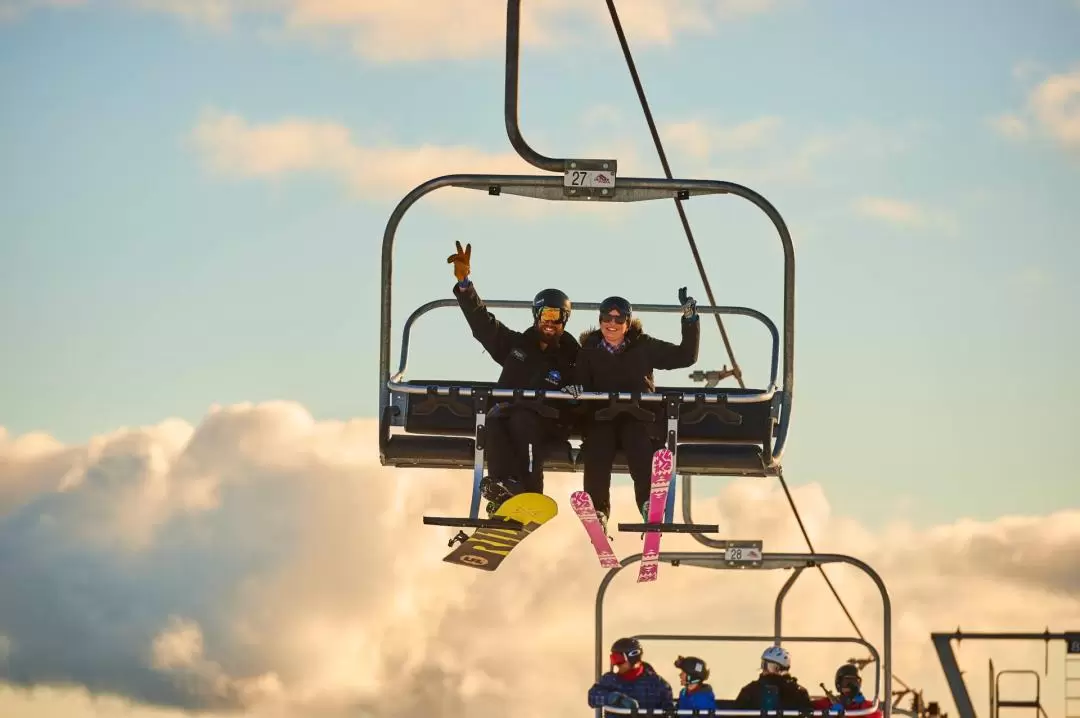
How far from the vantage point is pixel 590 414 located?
14.6 m

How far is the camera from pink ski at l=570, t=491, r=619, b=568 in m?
14.0

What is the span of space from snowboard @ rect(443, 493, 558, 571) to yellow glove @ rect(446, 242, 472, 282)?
1.53m

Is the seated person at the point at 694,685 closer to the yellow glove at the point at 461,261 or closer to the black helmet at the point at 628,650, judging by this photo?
the black helmet at the point at 628,650

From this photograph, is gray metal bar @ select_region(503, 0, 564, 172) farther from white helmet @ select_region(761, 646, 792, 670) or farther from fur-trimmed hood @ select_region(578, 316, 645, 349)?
white helmet @ select_region(761, 646, 792, 670)

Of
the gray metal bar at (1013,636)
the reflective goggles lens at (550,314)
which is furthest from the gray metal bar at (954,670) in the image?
the reflective goggles lens at (550,314)

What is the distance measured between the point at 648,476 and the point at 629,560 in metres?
4.83

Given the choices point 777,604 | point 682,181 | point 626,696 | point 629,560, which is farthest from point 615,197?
point 777,604

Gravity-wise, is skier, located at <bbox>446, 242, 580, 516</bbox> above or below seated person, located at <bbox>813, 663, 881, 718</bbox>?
above

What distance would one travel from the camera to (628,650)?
15477 mm

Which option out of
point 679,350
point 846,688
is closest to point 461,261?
point 679,350

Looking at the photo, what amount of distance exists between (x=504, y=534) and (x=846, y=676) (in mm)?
3564

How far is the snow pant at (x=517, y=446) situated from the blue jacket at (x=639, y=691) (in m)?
1.71

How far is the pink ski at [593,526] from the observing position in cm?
1402

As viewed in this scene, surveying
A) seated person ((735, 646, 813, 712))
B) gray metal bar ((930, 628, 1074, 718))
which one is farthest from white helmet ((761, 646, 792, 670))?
gray metal bar ((930, 628, 1074, 718))
